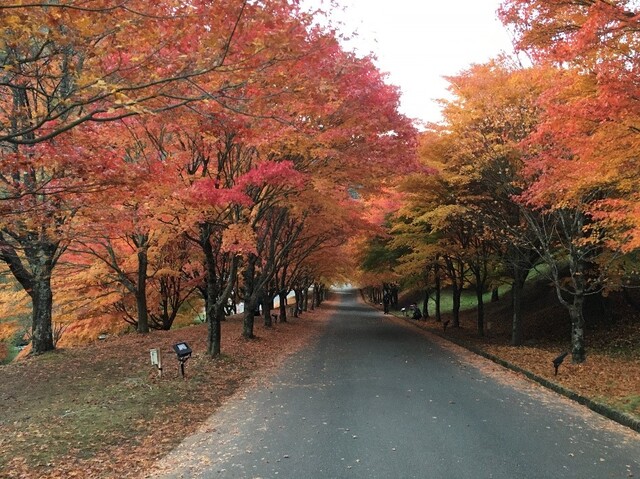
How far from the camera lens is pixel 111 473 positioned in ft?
16.7

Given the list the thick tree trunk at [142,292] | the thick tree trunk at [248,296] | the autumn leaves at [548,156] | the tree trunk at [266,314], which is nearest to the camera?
the autumn leaves at [548,156]

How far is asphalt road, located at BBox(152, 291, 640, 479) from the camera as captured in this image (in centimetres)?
505

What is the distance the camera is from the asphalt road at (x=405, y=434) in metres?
5.05

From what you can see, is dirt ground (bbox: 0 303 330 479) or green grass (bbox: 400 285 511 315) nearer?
dirt ground (bbox: 0 303 330 479)

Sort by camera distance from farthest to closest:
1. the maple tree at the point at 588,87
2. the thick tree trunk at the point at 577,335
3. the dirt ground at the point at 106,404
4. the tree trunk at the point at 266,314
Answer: the tree trunk at the point at 266,314 < the thick tree trunk at the point at 577,335 < the maple tree at the point at 588,87 < the dirt ground at the point at 106,404

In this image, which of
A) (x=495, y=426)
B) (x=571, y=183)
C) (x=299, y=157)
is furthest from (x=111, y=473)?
(x=571, y=183)

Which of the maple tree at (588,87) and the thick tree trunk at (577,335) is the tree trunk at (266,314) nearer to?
the thick tree trunk at (577,335)

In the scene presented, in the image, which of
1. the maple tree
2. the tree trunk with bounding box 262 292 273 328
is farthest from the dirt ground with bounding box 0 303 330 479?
the tree trunk with bounding box 262 292 273 328

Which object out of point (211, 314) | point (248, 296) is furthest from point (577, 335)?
point (248, 296)

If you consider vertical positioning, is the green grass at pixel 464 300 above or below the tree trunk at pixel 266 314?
below

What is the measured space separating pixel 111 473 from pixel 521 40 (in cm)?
862

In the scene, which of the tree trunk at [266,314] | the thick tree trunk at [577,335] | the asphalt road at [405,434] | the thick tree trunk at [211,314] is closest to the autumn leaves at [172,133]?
the thick tree trunk at [211,314]

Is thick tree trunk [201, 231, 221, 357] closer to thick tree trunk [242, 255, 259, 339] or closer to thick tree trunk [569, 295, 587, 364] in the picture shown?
thick tree trunk [242, 255, 259, 339]

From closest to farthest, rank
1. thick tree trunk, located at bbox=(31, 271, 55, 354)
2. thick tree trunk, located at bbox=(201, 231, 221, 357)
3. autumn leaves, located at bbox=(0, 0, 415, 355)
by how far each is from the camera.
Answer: autumn leaves, located at bbox=(0, 0, 415, 355), thick tree trunk, located at bbox=(201, 231, 221, 357), thick tree trunk, located at bbox=(31, 271, 55, 354)
